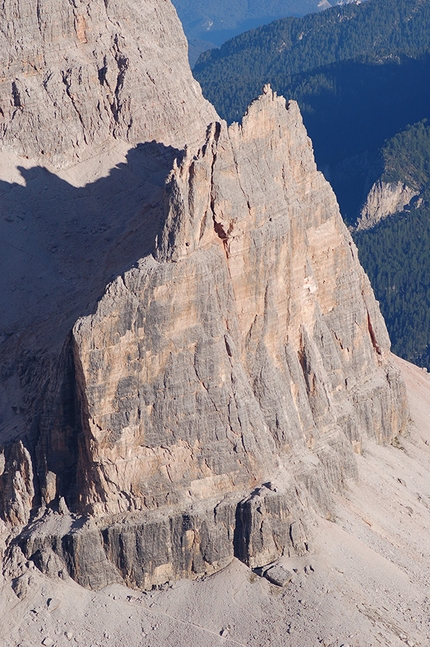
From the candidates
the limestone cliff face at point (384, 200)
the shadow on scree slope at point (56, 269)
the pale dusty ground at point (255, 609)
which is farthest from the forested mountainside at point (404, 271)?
the pale dusty ground at point (255, 609)

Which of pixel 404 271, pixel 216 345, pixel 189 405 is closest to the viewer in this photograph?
pixel 189 405

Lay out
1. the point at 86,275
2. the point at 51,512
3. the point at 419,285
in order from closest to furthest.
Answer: the point at 51,512, the point at 86,275, the point at 419,285

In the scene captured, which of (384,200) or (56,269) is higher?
(384,200)

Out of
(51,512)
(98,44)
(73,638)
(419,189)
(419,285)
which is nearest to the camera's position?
(73,638)

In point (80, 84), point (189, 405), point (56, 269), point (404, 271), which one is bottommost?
point (189, 405)

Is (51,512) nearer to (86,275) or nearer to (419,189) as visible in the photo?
(86,275)

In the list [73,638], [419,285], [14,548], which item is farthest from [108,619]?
[419,285]

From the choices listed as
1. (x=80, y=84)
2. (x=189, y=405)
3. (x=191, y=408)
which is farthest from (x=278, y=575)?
(x=80, y=84)

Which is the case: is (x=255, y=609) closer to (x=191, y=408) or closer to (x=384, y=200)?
(x=191, y=408)
